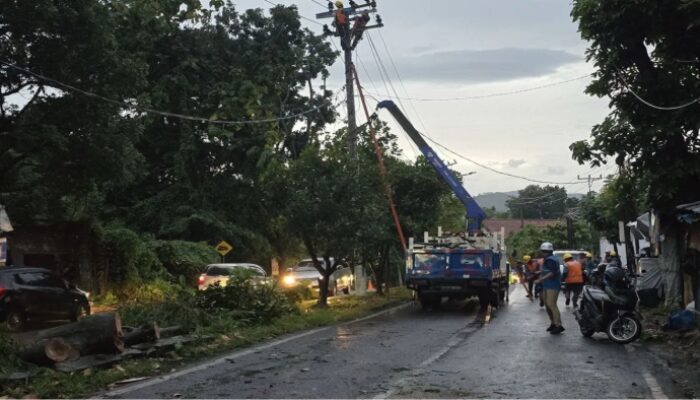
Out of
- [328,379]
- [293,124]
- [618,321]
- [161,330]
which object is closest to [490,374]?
[328,379]

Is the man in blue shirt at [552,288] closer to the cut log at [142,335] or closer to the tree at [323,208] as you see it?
the tree at [323,208]

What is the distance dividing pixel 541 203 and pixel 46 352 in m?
74.4

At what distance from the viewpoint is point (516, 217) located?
103 metres

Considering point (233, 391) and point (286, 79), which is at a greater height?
point (286, 79)

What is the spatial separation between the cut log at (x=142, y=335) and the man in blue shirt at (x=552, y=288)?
7.35m

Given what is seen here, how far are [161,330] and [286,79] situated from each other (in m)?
23.6

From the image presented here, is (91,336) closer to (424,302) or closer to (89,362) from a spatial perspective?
(89,362)

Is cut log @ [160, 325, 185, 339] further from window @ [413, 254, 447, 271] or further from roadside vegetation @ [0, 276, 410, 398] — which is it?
window @ [413, 254, 447, 271]

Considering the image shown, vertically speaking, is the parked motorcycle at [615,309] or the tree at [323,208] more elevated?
the tree at [323,208]

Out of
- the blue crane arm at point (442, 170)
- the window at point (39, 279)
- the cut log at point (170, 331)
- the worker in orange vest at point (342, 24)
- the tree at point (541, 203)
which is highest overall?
the worker in orange vest at point (342, 24)

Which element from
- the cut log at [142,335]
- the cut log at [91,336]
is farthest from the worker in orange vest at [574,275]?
the cut log at [91,336]

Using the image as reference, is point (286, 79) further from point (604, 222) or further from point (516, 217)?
point (516, 217)

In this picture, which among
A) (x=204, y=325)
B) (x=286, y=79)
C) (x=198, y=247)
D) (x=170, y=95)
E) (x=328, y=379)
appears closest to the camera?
(x=328, y=379)

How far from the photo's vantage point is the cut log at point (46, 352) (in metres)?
8.96
